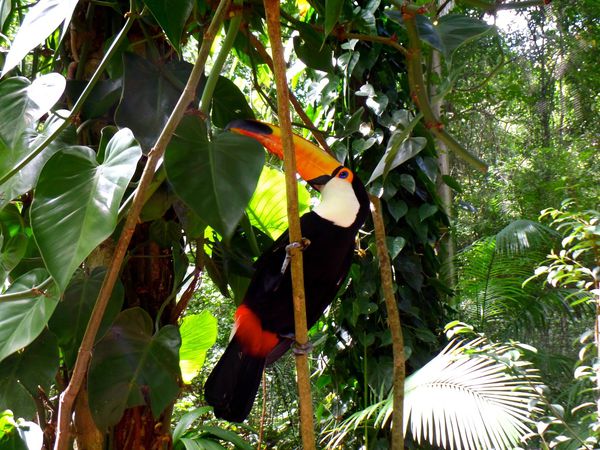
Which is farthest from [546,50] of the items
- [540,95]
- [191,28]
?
[191,28]

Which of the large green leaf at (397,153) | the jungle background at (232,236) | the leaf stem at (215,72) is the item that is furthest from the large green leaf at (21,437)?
the large green leaf at (397,153)

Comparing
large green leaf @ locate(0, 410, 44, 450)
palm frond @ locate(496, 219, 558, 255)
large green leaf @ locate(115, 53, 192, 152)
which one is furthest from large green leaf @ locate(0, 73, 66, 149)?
palm frond @ locate(496, 219, 558, 255)

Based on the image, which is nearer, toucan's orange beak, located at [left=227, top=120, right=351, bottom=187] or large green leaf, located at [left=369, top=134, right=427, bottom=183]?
large green leaf, located at [left=369, top=134, right=427, bottom=183]

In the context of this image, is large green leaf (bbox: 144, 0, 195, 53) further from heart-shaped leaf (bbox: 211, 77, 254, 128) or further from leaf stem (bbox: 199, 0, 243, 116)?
heart-shaped leaf (bbox: 211, 77, 254, 128)

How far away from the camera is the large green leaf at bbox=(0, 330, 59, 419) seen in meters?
0.98

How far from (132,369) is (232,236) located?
A: 0.97ft

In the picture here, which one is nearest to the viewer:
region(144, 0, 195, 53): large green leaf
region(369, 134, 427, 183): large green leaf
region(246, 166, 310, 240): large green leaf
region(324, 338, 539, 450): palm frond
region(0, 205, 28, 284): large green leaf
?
region(144, 0, 195, 53): large green leaf

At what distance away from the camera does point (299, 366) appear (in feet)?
3.02

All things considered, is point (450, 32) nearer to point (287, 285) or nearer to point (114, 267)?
point (114, 267)

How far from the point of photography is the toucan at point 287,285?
1420 millimetres

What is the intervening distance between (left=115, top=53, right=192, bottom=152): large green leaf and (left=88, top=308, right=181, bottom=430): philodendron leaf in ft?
1.03

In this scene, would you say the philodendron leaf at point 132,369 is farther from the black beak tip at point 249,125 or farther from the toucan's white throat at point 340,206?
the toucan's white throat at point 340,206

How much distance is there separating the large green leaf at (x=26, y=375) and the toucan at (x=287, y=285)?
18.4 inches

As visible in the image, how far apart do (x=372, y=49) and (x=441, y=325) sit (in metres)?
0.95
